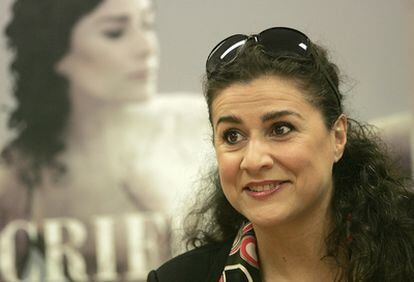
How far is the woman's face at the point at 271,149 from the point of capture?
1183mm

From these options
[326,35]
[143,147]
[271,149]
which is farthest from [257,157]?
[326,35]

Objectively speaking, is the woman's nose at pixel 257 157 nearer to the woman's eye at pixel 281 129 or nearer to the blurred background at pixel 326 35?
the woman's eye at pixel 281 129

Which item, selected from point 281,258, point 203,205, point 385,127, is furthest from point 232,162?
point 385,127

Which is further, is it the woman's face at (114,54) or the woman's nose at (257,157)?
the woman's face at (114,54)

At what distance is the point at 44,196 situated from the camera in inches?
92.9

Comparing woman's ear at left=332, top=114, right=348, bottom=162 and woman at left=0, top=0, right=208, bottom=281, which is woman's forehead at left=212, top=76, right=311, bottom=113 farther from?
woman at left=0, top=0, right=208, bottom=281

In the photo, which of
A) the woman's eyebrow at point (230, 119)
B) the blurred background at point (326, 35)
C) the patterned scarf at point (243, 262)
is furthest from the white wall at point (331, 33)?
the woman's eyebrow at point (230, 119)

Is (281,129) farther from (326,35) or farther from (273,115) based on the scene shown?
(326,35)

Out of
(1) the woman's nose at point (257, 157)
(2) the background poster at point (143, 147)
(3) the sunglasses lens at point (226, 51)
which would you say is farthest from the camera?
(2) the background poster at point (143, 147)

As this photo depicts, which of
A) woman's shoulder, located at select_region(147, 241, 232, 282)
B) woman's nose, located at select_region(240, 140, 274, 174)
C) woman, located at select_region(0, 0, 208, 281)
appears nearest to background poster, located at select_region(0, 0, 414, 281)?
woman, located at select_region(0, 0, 208, 281)

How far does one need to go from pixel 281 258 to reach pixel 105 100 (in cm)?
124

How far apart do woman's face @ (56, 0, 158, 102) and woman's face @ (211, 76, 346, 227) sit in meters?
1.22

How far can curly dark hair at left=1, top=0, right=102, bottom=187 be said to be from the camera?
2.36m

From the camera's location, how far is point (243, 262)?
134cm
